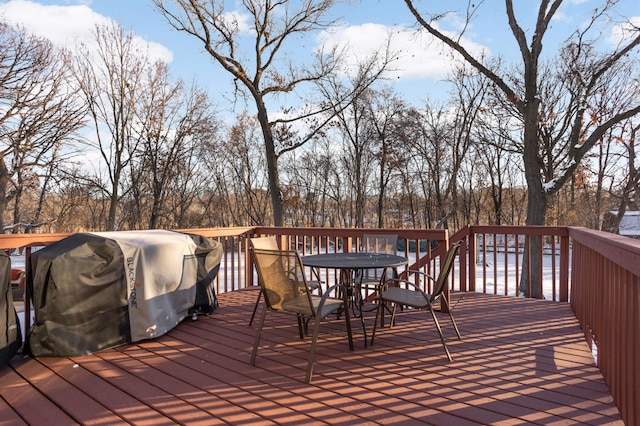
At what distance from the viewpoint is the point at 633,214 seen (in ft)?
50.9

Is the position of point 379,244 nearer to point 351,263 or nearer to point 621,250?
point 351,263

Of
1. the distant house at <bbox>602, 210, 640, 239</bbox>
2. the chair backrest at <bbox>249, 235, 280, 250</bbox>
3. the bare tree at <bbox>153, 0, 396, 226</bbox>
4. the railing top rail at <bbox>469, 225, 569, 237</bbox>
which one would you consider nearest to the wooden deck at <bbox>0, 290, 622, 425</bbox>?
the chair backrest at <bbox>249, 235, 280, 250</bbox>

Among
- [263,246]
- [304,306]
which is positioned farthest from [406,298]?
[263,246]

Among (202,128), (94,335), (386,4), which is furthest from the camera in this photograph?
(202,128)

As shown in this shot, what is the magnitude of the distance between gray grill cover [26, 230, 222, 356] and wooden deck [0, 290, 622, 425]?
0.12m

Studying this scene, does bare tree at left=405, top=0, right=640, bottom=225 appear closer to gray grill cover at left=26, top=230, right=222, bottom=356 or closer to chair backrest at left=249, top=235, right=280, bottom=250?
chair backrest at left=249, top=235, right=280, bottom=250

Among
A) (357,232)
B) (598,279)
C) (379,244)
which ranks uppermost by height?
(357,232)

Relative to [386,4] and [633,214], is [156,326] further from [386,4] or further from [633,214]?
[633,214]

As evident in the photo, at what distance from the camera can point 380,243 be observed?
445 centimetres

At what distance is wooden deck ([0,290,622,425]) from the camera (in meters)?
2.08

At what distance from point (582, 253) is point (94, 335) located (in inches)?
165

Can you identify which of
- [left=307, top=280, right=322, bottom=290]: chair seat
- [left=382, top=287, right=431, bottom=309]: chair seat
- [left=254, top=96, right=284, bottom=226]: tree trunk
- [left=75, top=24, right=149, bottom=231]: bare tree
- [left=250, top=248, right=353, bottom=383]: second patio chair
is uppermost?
[left=75, top=24, right=149, bottom=231]: bare tree

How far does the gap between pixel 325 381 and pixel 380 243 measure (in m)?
2.17

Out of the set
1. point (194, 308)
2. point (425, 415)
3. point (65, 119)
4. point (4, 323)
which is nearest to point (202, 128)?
point (65, 119)
